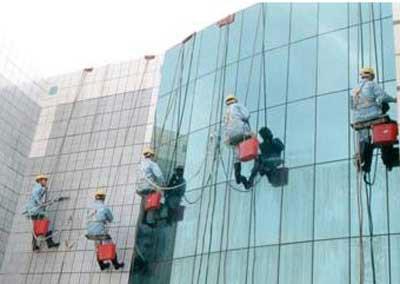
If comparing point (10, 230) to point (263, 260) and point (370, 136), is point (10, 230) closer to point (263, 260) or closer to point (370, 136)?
point (263, 260)

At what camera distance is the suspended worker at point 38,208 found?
12391 mm

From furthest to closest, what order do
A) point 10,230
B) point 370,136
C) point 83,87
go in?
point 83,87 < point 10,230 < point 370,136

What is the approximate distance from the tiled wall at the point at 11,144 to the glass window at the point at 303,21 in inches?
264

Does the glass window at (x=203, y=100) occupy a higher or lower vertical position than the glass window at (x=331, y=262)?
higher

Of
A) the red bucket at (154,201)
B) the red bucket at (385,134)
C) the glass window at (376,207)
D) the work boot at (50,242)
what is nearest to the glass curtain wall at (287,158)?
the glass window at (376,207)

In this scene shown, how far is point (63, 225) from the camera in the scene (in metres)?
12.5

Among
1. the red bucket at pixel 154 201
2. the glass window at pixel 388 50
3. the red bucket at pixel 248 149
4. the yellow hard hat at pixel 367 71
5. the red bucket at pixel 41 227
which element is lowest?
the red bucket at pixel 41 227

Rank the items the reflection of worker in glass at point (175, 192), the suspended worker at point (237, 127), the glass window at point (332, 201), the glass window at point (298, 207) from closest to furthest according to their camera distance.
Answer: the glass window at point (332, 201), the glass window at point (298, 207), the suspended worker at point (237, 127), the reflection of worker in glass at point (175, 192)

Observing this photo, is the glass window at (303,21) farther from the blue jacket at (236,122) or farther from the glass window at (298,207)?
the glass window at (298,207)

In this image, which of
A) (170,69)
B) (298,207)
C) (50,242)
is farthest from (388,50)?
(50,242)

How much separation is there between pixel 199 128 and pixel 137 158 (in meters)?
1.93

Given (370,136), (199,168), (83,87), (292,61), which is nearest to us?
(370,136)

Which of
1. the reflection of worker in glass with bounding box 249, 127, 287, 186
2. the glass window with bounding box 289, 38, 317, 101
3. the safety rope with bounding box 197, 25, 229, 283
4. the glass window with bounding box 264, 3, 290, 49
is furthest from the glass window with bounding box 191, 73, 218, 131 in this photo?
the glass window with bounding box 289, 38, 317, 101

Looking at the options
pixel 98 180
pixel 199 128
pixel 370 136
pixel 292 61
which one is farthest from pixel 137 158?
pixel 370 136
